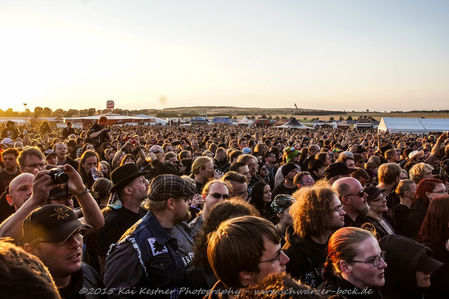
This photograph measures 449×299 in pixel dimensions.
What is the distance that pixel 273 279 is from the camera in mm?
1599

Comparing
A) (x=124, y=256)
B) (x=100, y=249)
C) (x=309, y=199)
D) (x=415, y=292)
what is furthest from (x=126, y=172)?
(x=415, y=292)

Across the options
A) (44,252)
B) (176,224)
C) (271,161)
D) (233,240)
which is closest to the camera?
(233,240)

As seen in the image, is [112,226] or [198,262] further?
[112,226]

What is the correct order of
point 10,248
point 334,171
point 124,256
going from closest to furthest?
point 10,248, point 124,256, point 334,171

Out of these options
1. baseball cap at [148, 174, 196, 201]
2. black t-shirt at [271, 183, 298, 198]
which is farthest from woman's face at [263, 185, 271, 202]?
baseball cap at [148, 174, 196, 201]

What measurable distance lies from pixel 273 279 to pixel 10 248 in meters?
1.17

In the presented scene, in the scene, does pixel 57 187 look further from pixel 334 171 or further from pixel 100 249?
pixel 334 171

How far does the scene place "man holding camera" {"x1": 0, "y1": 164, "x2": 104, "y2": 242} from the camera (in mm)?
2504

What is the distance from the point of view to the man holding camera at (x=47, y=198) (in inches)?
98.6

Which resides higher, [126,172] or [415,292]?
[126,172]

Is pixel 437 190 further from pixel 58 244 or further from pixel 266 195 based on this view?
pixel 58 244

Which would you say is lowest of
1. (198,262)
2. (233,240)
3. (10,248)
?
(198,262)

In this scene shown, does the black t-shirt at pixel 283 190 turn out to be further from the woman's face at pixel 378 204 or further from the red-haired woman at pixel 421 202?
the red-haired woman at pixel 421 202

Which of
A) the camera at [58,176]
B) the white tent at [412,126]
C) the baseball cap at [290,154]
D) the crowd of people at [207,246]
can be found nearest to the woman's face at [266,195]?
the crowd of people at [207,246]
